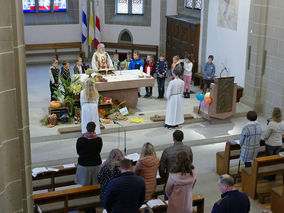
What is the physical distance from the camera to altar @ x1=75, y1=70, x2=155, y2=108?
12109mm

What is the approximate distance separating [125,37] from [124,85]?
7272 mm

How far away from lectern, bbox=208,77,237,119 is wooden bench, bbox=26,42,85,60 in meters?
8.83

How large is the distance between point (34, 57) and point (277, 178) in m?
12.6

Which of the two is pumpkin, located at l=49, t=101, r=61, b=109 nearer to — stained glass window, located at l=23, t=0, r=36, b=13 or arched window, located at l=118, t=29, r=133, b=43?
arched window, located at l=118, t=29, r=133, b=43

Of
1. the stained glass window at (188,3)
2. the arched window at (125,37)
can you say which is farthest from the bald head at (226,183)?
the arched window at (125,37)

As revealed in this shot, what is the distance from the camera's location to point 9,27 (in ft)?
14.8

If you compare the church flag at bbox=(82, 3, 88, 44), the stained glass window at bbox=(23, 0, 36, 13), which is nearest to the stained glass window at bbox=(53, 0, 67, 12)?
the stained glass window at bbox=(23, 0, 36, 13)

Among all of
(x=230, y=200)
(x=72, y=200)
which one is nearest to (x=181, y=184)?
(x=230, y=200)

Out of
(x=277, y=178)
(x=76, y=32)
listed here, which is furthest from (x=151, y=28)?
(x=277, y=178)

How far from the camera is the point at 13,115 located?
4.75 metres

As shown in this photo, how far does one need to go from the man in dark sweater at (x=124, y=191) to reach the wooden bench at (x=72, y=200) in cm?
105

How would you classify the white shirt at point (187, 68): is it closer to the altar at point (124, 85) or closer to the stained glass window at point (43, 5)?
the altar at point (124, 85)

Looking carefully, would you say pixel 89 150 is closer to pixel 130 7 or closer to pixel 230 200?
pixel 230 200

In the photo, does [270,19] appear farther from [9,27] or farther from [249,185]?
[9,27]
